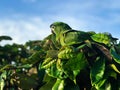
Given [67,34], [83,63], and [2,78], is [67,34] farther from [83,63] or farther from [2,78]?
[2,78]

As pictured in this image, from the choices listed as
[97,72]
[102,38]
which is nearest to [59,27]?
[102,38]

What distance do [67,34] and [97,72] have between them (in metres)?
0.67

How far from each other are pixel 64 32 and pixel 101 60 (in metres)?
0.64

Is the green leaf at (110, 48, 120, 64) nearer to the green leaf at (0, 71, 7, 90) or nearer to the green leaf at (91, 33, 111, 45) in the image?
the green leaf at (91, 33, 111, 45)

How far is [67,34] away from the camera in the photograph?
542cm

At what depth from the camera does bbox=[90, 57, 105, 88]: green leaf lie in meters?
5.05

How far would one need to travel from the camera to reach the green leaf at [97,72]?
16.6 ft

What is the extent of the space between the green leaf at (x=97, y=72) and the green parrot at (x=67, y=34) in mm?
373

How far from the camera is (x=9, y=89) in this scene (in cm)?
631

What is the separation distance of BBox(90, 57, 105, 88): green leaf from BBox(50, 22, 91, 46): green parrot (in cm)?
37

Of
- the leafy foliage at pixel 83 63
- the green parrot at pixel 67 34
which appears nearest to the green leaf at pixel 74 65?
the leafy foliage at pixel 83 63

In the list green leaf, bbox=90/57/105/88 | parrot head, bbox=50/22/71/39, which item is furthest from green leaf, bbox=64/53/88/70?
parrot head, bbox=50/22/71/39

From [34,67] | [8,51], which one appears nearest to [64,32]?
[34,67]

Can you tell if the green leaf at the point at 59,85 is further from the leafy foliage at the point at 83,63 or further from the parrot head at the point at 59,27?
the parrot head at the point at 59,27
